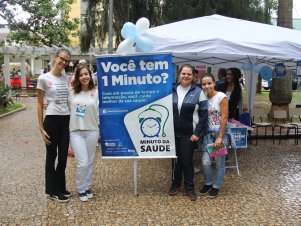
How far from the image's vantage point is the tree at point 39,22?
14.8 metres

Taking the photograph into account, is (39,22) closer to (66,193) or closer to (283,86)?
(283,86)

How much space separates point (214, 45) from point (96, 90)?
7.23 ft

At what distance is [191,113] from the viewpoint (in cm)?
516

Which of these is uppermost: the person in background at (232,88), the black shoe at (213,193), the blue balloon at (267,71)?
the blue balloon at (267,71)

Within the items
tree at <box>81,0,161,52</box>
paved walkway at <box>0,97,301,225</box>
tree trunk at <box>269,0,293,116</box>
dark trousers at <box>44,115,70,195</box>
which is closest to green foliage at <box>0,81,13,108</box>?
tree at <box>81,0,161,52</box>

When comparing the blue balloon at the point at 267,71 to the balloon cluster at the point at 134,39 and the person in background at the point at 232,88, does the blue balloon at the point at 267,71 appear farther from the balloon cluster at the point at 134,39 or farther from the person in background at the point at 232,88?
the balloon cluster at the point at 134,39

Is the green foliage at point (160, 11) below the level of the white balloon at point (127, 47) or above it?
above

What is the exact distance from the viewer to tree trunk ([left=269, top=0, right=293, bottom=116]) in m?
12.9

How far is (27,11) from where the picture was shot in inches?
586

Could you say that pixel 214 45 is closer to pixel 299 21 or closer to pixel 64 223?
pixel 64 223

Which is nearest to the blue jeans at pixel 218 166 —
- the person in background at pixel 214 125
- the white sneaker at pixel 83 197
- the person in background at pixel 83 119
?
the person in background at pixel 214 125

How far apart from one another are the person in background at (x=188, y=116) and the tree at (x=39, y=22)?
1087cm

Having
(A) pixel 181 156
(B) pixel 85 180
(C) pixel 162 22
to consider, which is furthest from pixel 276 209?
(C) pixel 162 22

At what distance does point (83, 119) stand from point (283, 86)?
9416 mm
